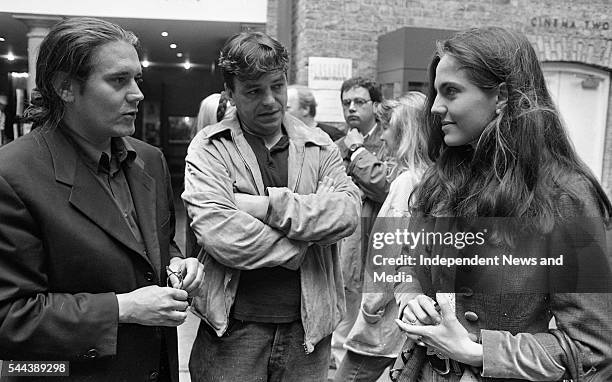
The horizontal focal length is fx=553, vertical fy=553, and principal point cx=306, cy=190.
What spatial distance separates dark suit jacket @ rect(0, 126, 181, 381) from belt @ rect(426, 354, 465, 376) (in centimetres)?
92

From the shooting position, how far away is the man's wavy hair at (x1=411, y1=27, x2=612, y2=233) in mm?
1474

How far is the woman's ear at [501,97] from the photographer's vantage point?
1571 mm

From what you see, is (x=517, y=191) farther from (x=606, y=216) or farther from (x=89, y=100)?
(x=89, y=100)

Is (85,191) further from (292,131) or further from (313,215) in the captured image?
(292,131)

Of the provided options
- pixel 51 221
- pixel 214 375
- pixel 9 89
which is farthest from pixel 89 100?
pixel 9 89

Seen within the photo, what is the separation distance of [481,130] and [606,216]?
397 mm

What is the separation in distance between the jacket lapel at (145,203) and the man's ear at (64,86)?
316mm

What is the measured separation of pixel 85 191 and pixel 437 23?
23.7 feet

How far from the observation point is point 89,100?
1798 mm

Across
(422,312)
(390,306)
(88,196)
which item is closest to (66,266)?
(88,196)

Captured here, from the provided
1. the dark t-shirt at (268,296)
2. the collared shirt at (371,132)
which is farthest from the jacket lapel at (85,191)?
the collared shirt at (371,132)

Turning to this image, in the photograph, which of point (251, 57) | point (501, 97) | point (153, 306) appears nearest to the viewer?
point (501, 97)

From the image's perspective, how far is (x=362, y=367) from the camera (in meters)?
3.08

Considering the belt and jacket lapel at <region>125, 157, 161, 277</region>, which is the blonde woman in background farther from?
jacket lapel at <region>125, 157, 161, 277</region>
